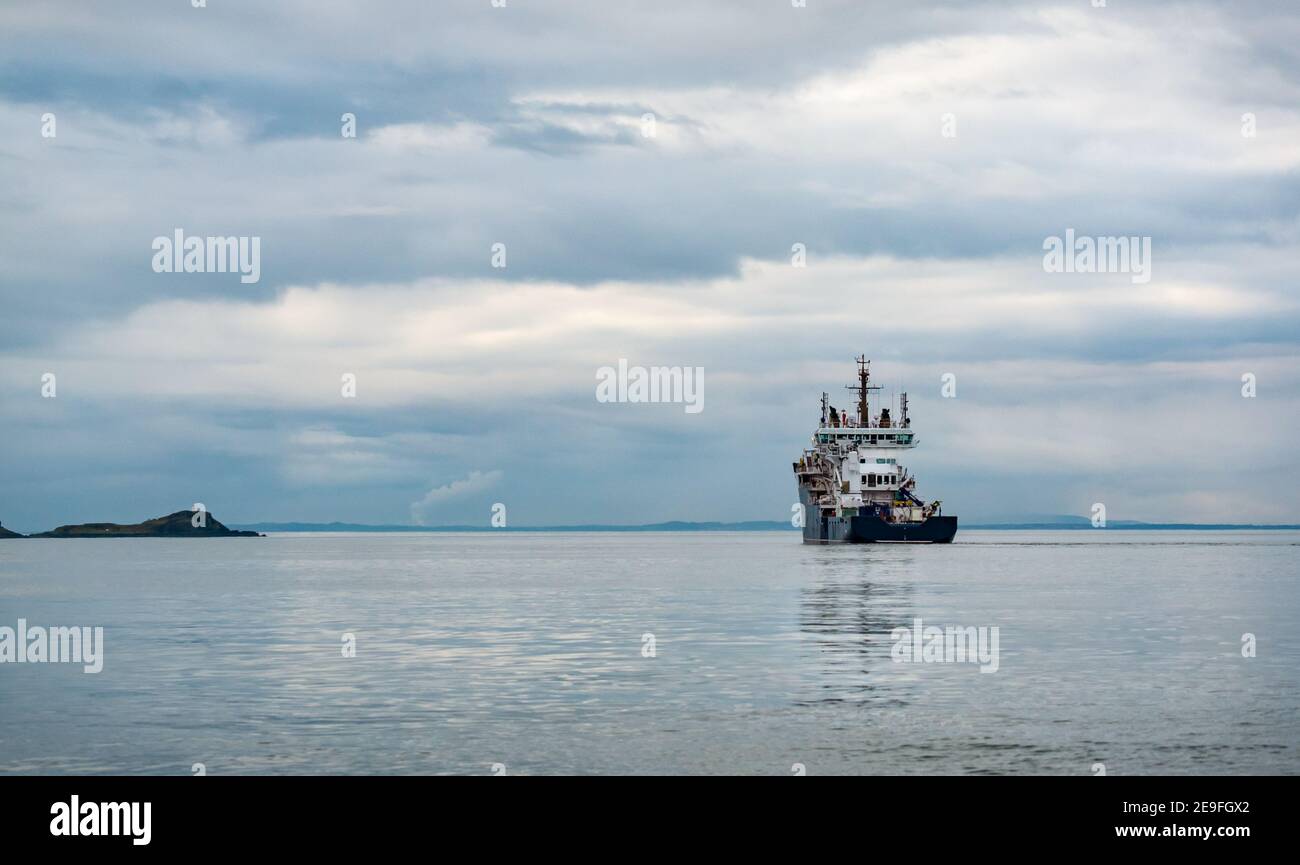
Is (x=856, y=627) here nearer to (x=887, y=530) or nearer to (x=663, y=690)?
(x=663, y=690)

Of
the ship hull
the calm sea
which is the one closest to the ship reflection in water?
the calm sea

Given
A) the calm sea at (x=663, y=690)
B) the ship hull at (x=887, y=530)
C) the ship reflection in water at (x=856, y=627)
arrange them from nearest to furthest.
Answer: the calm sea at (x=663, y=690), the ship reflection in water at (x=856, y=627), the ship hull at (x=887, y=530)

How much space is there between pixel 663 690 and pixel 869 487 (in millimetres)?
131338

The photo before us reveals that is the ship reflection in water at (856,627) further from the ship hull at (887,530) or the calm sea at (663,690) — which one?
the ship hull at (887,530)

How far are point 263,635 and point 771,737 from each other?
2919 cm

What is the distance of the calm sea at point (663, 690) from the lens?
23.5m

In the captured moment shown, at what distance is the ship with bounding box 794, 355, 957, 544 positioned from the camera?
15625 cm

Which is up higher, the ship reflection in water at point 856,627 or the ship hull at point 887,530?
the ship hull at point 887,530

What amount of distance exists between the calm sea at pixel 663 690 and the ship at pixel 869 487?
8701 cm

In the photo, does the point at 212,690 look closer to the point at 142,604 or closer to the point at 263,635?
the point at 263,635

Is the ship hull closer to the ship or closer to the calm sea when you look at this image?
the ship

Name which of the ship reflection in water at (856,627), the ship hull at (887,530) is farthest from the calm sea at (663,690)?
the ship hull at (887,530)
